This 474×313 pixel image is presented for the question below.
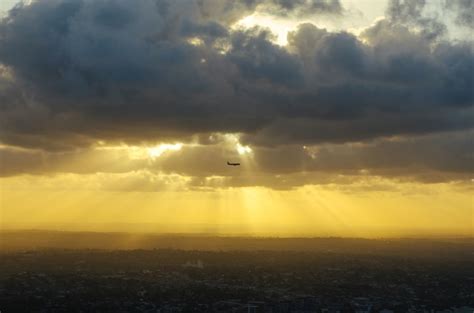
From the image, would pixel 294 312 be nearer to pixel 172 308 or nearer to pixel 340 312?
pixel 340 312

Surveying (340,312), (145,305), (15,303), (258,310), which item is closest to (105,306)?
(145,305)

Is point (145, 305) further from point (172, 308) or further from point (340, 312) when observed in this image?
point (340, 312)

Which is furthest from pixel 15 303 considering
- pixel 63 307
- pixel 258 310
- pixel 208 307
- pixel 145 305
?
pixel 258 310

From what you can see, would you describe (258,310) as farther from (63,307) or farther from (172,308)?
(63,307)

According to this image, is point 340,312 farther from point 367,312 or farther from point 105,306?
point 105,306

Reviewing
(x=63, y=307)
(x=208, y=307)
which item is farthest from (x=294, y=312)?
(x=63, y=307)

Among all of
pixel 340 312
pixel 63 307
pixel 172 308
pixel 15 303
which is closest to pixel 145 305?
pixel 172 308
